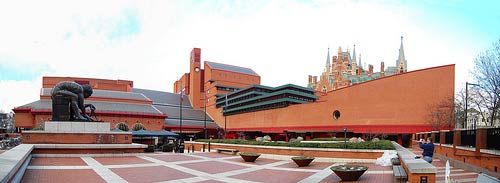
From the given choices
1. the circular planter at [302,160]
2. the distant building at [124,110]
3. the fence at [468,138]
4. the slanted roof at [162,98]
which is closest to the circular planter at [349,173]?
the circular planter at [302,160]

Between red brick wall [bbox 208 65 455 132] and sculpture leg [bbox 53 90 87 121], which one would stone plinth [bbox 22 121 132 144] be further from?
red brick wall [bbox 208 65 455 132]

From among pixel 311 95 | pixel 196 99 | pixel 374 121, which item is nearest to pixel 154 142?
pixel 374 121

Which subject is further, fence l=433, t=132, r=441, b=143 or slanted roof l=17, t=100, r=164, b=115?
slanted roof l=17, t=100, r=164, b=115

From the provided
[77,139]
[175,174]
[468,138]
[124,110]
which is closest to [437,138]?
[468,138]

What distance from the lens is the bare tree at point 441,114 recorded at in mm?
40750

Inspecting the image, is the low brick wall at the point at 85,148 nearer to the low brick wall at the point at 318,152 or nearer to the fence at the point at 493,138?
the low brick wall at the point at 318,152

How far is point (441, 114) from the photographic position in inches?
1619

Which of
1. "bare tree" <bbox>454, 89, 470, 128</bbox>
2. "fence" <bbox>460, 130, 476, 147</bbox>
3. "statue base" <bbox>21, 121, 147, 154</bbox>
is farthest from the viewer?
"bare tree" <bbox>454, 89, 470, 128</bbox>

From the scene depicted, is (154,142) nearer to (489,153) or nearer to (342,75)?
(489,153)

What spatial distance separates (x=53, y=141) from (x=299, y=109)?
46.1 meters

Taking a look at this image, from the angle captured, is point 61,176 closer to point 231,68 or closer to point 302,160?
point 302,160

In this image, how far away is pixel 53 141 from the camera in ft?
71.0

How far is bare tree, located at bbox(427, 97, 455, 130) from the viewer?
40750 mm

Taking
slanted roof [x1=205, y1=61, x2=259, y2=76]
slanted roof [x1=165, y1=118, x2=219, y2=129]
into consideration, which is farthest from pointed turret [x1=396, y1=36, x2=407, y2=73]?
slanted roof [x1=165, y1=118, x2=219, y2=129]
